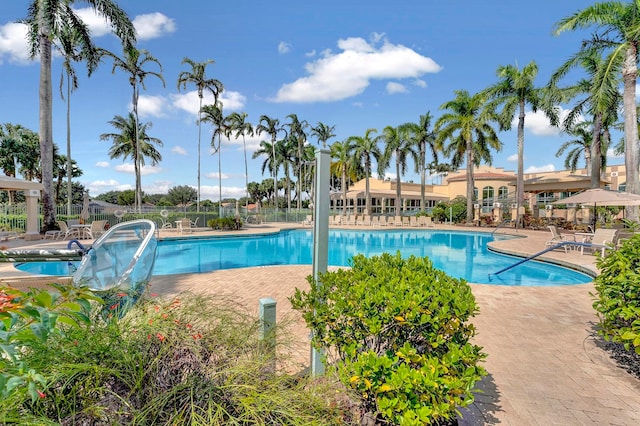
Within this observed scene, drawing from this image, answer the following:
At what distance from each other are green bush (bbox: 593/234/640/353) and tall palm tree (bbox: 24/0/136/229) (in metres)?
19.1

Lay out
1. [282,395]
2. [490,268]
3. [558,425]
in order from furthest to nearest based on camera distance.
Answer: [490,268]
[558,425]
[282,395]

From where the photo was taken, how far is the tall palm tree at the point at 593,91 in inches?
501

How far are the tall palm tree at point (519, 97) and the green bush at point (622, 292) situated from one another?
2102 cm

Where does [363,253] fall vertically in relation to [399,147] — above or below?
below

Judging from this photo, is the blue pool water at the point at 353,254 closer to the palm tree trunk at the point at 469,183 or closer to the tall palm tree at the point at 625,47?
the palm tree trunk at the point at 469,183

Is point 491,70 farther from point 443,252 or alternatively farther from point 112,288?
point 112,288

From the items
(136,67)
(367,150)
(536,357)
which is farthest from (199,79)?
(536,357)

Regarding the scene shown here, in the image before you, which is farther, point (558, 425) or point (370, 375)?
point (558, 425)

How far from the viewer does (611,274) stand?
3.30 metres

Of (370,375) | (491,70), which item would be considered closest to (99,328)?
(370,375)

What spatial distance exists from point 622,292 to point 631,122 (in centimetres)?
1352

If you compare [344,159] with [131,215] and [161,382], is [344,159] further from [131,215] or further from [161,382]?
[161,382]

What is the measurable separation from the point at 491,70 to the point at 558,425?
25.9 metres

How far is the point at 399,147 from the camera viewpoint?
30922mm
